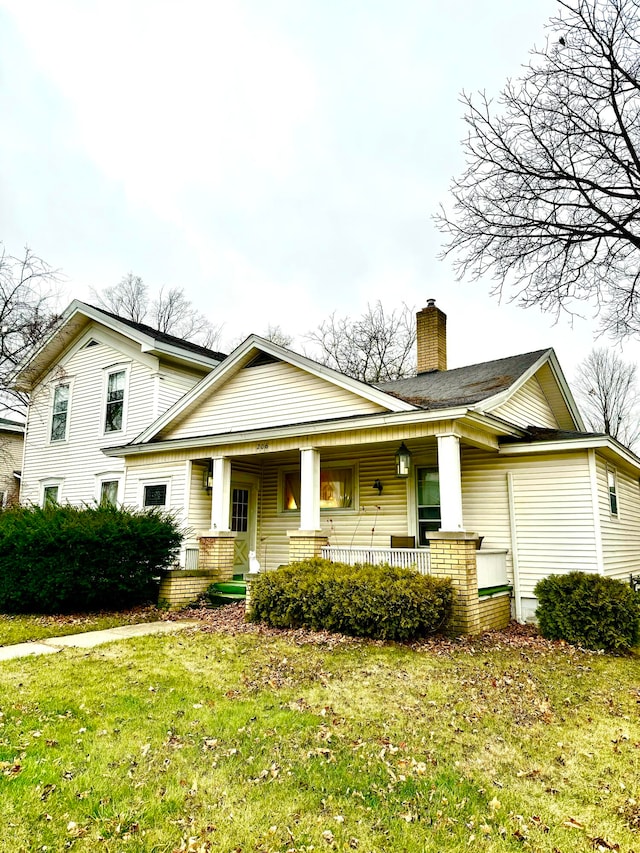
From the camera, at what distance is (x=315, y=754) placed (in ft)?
13.0

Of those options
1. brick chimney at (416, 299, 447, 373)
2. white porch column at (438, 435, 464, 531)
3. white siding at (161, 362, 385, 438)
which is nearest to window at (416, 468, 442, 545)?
white siding at (161, 362, 385, 438)

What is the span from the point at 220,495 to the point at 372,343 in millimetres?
20569

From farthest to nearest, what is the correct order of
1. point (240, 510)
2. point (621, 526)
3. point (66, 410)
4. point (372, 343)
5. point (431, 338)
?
point (372, 343) < point (66, 410) < point (431, 338) < point (240, 510) < point (621, 526)

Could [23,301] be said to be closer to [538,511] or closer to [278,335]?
[538,511]

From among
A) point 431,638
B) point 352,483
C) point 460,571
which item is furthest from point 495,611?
point 352,483

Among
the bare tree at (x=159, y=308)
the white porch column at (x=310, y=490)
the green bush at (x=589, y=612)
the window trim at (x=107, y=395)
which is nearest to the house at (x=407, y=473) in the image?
the white porch column at (x=310, y=490)

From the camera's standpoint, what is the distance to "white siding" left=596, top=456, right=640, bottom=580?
9.66 m

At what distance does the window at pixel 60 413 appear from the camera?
16.8 m

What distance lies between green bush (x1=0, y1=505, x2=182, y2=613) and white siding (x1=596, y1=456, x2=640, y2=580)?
7850 mm

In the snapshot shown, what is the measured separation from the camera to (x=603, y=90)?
30.9 feet

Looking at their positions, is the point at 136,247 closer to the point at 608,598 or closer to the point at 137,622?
the point at 137,622

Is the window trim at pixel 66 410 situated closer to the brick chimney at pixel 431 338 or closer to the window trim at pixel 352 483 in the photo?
the window trim at pixel 352 483

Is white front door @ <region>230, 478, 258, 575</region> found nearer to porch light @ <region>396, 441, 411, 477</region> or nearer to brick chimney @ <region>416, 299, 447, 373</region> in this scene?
porch light @ <region>396, 441, 411, 477</region>

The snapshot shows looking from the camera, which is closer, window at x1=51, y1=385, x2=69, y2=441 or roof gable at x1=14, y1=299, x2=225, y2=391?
roof gable at x1=14, y1=299, x2=225, y2=391
